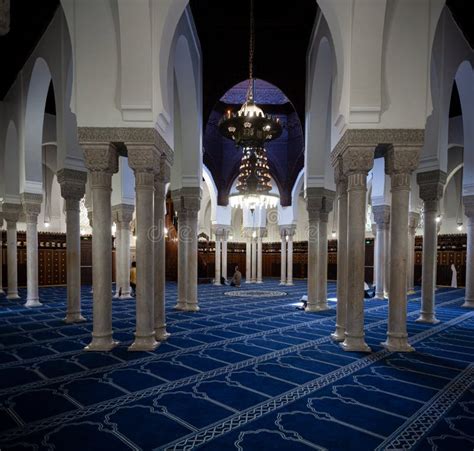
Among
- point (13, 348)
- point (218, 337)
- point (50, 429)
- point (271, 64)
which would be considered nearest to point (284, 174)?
point (271, 64)

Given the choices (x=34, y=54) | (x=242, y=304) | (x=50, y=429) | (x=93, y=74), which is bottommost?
(x=242, y=304)

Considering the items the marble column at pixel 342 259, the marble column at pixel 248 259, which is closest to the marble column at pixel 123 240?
the marble column at pixel 342 259

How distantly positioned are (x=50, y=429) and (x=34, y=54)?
276 inches

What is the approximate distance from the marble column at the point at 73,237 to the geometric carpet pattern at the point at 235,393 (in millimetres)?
629

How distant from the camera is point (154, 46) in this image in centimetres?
398

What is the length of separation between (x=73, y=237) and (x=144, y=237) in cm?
217

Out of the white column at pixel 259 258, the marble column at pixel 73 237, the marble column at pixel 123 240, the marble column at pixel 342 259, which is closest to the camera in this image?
the marble column at pixel 342 259

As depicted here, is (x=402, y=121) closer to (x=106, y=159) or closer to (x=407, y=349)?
(x=407, y=349)

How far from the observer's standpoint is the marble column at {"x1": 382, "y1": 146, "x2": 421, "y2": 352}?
13.4 ft

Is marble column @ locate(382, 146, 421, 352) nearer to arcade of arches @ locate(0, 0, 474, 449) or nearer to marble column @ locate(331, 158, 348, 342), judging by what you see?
arcade of arches @ locate(0, 0, 474, 449)

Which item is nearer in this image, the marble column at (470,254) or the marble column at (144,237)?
the marble column at (144,237)

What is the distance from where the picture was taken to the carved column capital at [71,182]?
18.9ft

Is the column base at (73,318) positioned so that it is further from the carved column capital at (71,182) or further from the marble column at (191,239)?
the marble column at (191,239)

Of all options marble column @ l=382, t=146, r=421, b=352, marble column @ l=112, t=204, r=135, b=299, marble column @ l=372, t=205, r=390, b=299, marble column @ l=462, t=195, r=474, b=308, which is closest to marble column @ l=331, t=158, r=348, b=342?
marble column @ l=382, t=146, r=421, b=352
